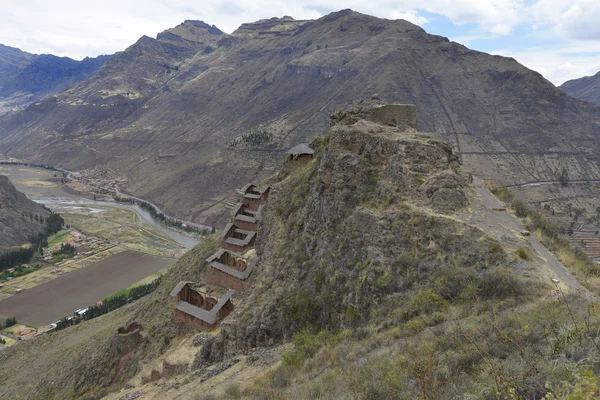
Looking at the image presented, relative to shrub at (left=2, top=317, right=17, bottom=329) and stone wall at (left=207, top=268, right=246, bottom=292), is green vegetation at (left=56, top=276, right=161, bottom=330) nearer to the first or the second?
shrub at (left=2, top=317, right=17, bottom=329)

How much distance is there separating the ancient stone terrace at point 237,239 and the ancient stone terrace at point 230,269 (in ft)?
5.02

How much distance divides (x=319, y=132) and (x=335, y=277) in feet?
337

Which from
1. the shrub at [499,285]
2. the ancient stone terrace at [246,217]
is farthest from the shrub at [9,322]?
the shrub at [499,285]

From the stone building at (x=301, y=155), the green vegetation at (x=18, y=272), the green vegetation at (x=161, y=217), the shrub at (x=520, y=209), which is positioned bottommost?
the green vegetation at (x=18, y=272)

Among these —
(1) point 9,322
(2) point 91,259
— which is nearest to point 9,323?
(1) point 9,322

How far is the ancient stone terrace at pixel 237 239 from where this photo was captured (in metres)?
28.2

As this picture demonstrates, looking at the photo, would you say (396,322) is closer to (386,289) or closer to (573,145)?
(386,289)

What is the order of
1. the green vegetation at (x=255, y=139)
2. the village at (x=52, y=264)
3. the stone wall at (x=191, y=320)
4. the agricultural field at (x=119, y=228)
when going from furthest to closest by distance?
the green vegetation at (x=255, y=139) → the agricultural field at (x=119, y=228) → the village at (x=52, y=264) → the stone wall at (x=191, y=320)

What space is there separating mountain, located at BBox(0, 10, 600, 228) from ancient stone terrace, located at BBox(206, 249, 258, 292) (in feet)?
239

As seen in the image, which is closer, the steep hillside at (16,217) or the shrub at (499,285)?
the shrub at (499,285)

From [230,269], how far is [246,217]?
20.3 ft

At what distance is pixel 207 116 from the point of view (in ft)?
534

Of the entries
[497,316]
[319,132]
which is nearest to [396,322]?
[497,316]

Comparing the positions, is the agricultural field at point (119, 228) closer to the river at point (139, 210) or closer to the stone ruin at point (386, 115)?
the river at point (139, 210)
